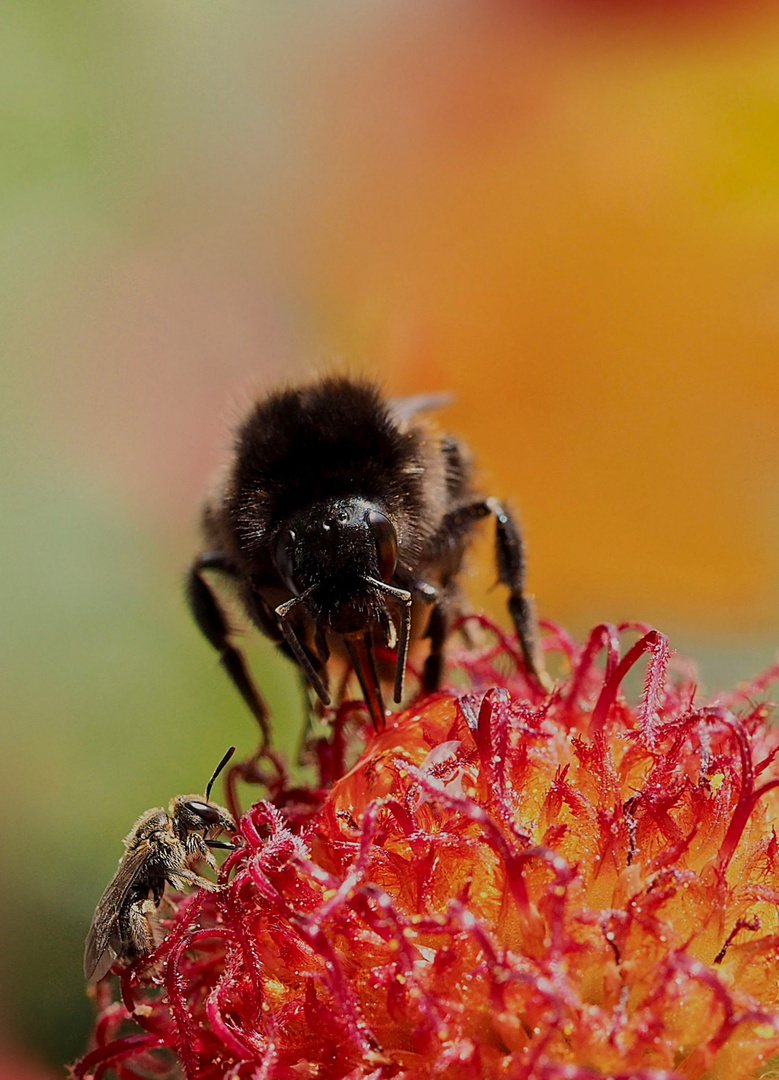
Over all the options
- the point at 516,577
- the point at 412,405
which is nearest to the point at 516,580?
the point at 516,577

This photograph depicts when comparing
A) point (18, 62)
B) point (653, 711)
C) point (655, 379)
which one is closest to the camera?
point (653, 711)

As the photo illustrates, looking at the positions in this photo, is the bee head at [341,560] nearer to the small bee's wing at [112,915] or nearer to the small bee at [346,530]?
the small bee at [346,530]

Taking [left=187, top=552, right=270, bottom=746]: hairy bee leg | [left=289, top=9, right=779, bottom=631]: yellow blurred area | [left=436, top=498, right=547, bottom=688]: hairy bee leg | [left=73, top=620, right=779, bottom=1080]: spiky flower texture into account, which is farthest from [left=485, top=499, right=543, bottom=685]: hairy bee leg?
[left=289, top=9, right=779, bottom=631]: yellow blurred area

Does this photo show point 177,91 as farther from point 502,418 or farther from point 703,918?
point 703,918

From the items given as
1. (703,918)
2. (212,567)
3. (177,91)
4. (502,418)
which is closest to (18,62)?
(177,91)

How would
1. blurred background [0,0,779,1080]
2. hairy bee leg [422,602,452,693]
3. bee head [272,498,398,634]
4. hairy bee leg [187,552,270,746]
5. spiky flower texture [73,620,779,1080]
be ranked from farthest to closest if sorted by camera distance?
blurred background [0,0,779,1080]
hairy bee leg [187,552,270,746]
hairy bee leg [422,602,452,693]
bee head [272,498,398,634]
spiky flower texture [73,620,779,1080]

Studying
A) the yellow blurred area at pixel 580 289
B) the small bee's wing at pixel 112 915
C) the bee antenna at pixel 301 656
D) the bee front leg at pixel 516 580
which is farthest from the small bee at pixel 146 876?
the yellow blurred area at pixel 580 289

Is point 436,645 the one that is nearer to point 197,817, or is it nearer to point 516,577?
point 516,577

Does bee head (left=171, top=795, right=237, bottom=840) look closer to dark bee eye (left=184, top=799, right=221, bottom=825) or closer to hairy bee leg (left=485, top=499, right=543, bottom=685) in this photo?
dark bee eye (left=184, top=799, right=221, bottom=825)
